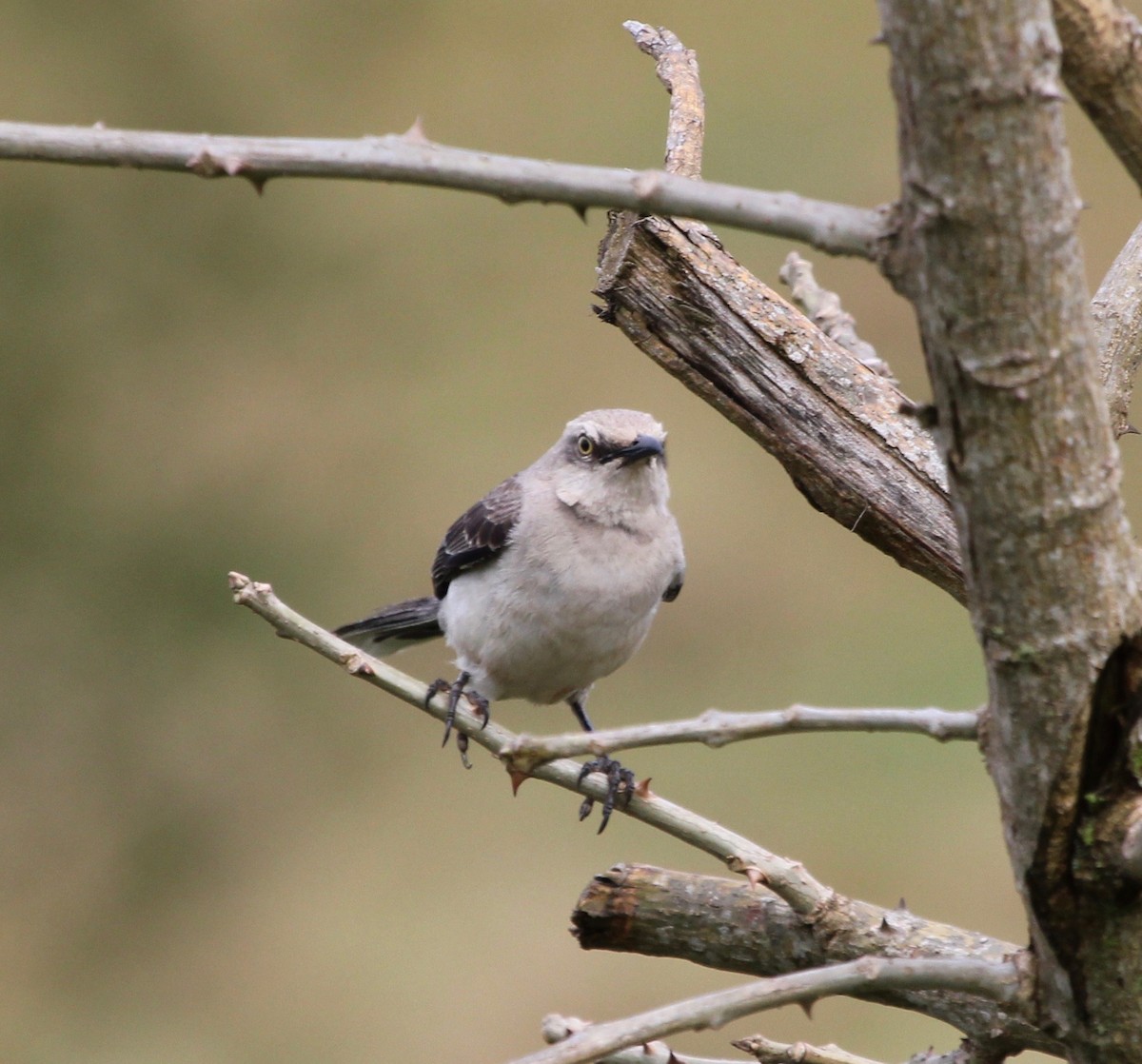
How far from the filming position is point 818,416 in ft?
5.17

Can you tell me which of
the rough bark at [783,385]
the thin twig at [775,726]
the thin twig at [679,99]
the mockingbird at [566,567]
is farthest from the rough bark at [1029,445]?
the mockingbird at [566,567]

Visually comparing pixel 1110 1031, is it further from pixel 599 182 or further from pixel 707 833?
pixel 599 182

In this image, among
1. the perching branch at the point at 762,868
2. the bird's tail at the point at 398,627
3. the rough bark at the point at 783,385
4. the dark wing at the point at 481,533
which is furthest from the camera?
the bird's tail at the point at 398,627

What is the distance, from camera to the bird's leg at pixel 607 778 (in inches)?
47.7

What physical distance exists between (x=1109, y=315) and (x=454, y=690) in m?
1.29

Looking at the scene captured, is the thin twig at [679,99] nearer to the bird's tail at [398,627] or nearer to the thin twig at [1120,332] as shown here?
the thin twig at [1120,332]

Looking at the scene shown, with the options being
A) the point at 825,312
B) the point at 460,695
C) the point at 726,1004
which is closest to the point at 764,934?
the point at 726,1004

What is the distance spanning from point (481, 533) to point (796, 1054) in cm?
146

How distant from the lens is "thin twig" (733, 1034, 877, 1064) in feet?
3.91

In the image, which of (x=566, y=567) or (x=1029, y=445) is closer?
(x=1029, y=445)

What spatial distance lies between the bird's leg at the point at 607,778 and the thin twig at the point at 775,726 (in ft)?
0.06

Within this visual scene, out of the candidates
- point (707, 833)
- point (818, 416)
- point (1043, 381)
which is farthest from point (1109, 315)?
point (1043, 381)

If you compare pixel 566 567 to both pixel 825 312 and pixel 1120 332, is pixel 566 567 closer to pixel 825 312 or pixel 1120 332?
pixel 825 312

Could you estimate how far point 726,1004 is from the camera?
0.77 m
